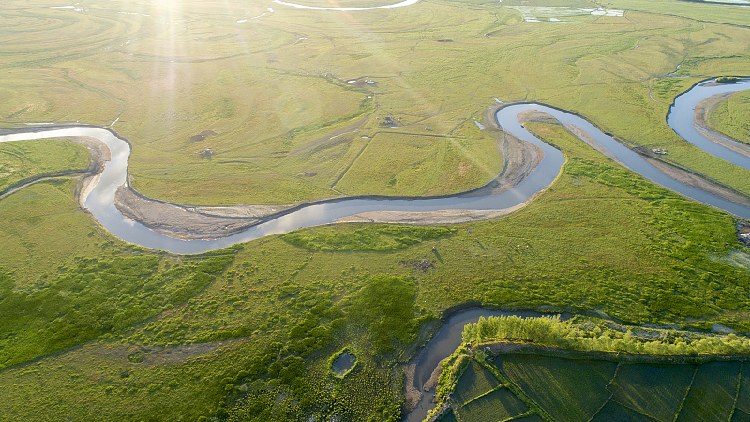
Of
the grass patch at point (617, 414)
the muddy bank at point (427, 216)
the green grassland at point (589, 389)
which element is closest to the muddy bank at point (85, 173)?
the muddy bank at point (427, 216)

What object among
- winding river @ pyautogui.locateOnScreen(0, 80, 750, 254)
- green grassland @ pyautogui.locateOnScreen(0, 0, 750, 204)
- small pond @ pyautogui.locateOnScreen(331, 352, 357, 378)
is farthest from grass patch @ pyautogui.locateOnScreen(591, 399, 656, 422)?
green grassland @ pyautogui.locateOnScreen(0, 0, 750, 204)

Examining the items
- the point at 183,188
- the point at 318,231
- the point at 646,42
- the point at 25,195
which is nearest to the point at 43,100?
the point at 25,195

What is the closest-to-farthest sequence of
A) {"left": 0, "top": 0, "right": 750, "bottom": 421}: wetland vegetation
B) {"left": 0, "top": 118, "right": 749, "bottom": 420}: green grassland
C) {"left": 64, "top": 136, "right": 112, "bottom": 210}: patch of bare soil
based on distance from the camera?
1. {"left": 0, "top": 0, "right": 750, "bottom": 421}: wetland vegetation
2. {"left": 0, "top": 118, "right": 749, "bottom": 420}: green grassland
3. {"left": 64, "top": 136, "right": 112, "bottom": 210}: patch of bare soil

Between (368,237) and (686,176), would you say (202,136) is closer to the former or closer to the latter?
(368,237)

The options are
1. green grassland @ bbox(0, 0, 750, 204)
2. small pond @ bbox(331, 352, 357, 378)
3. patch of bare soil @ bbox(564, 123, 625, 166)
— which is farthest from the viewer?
patch of bare soil @ bbox(564, 123, 625, 166)

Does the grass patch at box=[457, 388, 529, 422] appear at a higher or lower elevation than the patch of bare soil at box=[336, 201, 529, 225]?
lower

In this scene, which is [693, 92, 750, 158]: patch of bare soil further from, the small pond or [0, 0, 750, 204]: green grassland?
the small pond

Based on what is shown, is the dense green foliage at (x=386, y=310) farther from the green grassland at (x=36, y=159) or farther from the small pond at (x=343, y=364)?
the green grassland at (x=36, y=159)
